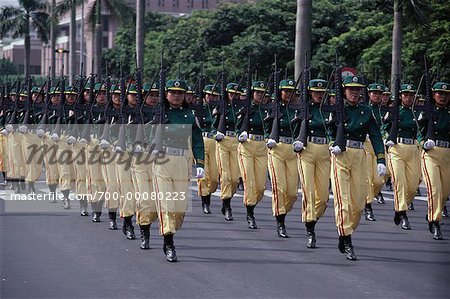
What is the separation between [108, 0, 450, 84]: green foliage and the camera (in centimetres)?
3434

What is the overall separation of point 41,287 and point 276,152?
4.95 meters

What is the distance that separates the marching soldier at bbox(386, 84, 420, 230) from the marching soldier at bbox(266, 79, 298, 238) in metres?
1.49

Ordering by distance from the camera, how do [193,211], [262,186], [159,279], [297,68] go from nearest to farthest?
[159,279]
[262,186]
[193,211]
[297,68]

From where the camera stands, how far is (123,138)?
1339 cm

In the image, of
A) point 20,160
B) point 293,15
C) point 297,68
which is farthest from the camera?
point 293,15

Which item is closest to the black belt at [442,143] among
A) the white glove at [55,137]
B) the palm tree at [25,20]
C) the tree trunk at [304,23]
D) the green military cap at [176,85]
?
the green military cap at [176,85]

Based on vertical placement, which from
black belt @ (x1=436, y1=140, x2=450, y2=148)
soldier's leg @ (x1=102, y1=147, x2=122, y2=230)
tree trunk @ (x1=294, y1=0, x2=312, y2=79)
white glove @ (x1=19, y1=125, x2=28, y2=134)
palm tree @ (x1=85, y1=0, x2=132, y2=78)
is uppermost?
palm tree @ (x1=85, y1=0, x2=132, y2=78)

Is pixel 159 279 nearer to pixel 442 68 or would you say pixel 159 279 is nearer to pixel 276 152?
pixel 276 152

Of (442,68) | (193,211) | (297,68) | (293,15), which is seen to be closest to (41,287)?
(193,211)

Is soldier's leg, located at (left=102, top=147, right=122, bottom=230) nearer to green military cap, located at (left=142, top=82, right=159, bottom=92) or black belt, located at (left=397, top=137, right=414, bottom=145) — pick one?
green military cap, located at (left=142, top=82, right=159, bottom=92)

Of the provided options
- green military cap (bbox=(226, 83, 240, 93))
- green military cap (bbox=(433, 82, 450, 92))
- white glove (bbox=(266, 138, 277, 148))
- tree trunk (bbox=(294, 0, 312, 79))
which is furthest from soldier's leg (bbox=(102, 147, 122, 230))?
tree trunk (bbox=(294, 0, 312, 79))

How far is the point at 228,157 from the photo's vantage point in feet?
53.8

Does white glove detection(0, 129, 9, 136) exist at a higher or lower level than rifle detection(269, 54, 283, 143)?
lower

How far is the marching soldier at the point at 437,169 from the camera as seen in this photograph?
13.6 meters
